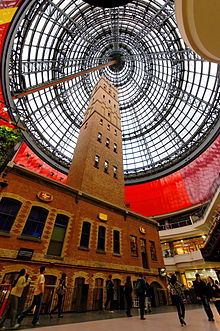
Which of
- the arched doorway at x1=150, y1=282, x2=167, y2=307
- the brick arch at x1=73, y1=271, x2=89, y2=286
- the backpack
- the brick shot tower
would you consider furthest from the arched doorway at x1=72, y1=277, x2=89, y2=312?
the arched doorway at x1=150, y1=282, x2=167, y2=307

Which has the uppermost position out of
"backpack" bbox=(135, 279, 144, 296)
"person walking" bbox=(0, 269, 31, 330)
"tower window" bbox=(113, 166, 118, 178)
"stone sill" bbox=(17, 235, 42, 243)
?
"tower window" bbox=(113, 166, 118, 178)

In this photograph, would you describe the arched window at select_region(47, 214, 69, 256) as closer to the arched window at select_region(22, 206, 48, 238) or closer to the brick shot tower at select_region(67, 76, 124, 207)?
the arched window at select_region(22, 206, 48, 238)

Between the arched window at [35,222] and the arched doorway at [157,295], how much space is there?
40.5ft

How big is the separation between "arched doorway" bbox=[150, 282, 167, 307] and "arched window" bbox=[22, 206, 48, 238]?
12338mm

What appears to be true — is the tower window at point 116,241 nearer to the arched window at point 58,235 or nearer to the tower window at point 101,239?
the tower window at point 101,239

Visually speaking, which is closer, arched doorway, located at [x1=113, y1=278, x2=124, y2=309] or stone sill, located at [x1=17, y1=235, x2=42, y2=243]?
stone sill, located at [x1=17, y1=235, x2=42, y2=243]

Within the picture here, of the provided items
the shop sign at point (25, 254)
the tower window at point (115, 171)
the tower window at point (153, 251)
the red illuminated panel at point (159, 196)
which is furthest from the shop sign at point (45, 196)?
the red illuminated panel at point (159, 196)

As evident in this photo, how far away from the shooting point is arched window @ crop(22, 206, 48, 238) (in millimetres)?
11070

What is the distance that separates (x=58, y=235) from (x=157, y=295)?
39.0 ft

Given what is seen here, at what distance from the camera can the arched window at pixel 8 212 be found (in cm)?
1026

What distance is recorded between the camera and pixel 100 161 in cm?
2066

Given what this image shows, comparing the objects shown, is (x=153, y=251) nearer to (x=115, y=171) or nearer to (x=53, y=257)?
(x=115, y=171)

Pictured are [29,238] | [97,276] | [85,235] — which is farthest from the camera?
[85,235]

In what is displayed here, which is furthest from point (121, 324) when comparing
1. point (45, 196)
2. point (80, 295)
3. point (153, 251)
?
point (153, 251)
